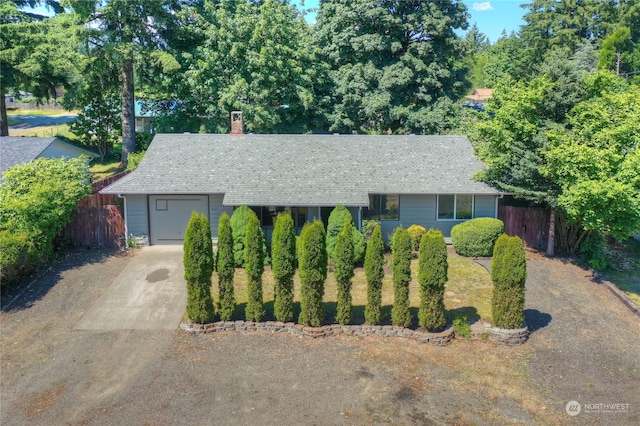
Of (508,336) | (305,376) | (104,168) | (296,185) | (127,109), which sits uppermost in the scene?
(127,109)

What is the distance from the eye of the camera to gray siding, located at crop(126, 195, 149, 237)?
65.6 feet

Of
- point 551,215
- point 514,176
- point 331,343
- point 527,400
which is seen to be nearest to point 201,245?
point 331,343

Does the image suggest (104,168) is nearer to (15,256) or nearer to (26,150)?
(26,150)

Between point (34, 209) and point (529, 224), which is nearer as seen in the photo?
point (34, 209)

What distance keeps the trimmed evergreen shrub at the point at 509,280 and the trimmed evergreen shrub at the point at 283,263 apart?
530 centimetres

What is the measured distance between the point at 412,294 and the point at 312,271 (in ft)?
14.4

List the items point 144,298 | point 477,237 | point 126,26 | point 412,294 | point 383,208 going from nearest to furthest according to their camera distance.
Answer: point 144,298 < point 412,294 < point 477,237 < point 383,208 < point 126,26

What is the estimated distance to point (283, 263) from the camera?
1309 cm

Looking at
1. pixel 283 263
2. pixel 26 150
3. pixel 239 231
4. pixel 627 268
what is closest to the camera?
pixel 283 263

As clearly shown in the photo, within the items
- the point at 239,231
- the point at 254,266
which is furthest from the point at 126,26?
the point at 254,266

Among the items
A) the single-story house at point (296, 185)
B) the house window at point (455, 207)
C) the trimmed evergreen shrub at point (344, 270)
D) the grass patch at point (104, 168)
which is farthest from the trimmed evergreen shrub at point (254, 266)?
the grass patch at point (104, 168)

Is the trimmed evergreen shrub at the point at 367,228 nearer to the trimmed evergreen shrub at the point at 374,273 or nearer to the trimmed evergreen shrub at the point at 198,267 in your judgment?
the trimmed evergreen shrub at the point at 374,273

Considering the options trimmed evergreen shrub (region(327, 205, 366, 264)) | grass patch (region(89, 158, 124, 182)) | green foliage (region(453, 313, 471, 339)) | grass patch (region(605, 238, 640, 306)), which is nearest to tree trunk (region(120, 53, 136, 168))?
grass patch (region(89, 158, 124, 182))

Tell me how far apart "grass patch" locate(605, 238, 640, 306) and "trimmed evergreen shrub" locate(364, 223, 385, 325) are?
28.7 feet
